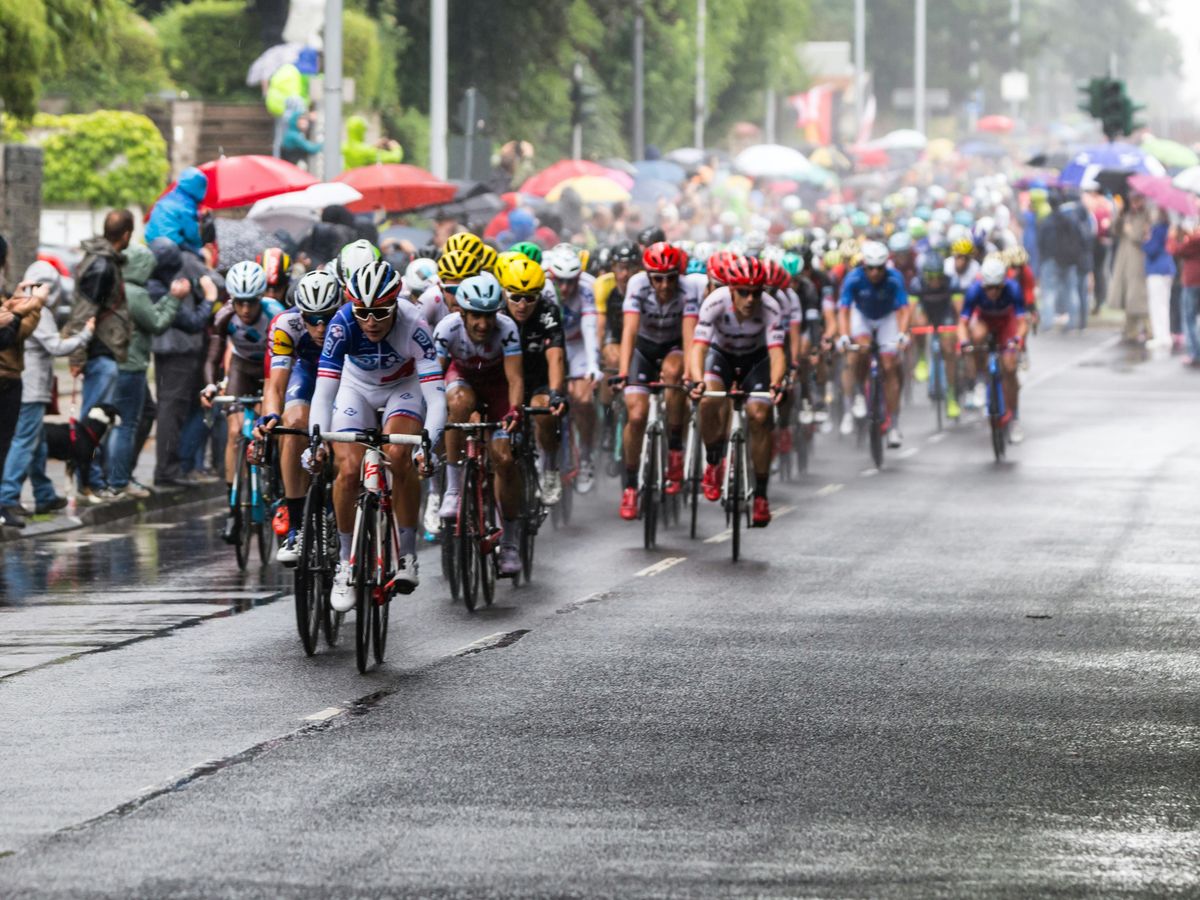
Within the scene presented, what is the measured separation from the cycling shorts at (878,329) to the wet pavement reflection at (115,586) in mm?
7110

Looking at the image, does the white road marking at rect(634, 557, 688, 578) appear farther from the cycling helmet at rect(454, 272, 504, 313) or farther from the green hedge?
the green hedge

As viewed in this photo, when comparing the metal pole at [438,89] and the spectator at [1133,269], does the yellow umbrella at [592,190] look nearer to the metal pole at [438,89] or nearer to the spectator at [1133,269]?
the metal pole at [438,89]

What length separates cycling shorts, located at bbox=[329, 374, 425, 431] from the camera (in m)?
11.7

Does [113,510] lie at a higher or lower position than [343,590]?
lower

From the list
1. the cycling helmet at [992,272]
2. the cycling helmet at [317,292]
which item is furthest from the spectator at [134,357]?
the cycling helmet at [992,272]

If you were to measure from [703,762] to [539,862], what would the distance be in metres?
1.68

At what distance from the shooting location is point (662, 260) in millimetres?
16734

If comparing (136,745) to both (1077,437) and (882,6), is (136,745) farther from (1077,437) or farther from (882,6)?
(882,6)

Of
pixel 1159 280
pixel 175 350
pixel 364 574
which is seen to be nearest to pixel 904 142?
pixel 1159 280

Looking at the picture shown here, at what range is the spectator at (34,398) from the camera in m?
16.7

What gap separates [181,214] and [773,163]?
3659 cm

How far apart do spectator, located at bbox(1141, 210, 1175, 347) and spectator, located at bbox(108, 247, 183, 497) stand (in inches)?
847

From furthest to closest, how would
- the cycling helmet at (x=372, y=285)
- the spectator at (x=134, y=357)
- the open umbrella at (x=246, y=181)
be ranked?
1. the open umbrella at (x=246, y=181)
2. the spectator at (x=134, y=357)
3. the cycling helmet at (x=372, y=285)

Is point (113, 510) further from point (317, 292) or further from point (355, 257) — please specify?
point (355, 257)
